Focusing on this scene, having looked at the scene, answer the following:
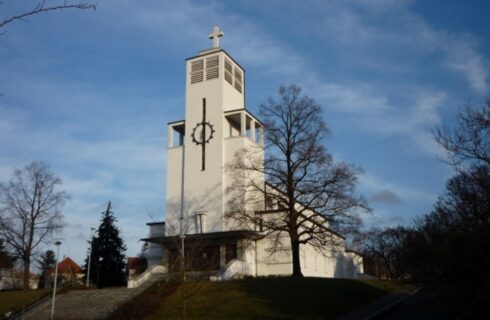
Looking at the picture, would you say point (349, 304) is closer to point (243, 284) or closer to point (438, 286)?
point (243, 284)

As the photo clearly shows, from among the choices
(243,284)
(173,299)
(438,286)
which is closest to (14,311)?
(173,299)

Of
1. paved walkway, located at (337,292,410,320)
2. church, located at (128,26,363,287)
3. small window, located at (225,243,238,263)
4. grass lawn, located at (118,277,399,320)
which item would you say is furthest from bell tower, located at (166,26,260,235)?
paved walkway, located at (337,292,410,320)

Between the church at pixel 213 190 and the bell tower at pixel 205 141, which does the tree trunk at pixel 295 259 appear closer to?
the church at pixel 213 190

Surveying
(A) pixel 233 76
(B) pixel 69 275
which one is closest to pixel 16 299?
(B) pixel 69 275

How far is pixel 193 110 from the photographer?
44.6 metres

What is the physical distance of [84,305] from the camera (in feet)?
98.6

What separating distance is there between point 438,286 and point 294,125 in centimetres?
2036

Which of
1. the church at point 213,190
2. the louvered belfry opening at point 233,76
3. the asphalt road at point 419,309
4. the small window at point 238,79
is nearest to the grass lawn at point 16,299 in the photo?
the church at point 213,190

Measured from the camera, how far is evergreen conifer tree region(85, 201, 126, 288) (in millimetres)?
48125

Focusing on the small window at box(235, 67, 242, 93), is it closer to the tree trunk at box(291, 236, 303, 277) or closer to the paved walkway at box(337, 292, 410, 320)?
the tree trunk at box(291, 236, 303, 277)

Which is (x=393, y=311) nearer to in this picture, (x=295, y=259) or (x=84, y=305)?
→ (x=295, y=259)

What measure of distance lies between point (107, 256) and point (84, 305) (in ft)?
62.9

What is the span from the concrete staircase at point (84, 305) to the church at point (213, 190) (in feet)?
17.5

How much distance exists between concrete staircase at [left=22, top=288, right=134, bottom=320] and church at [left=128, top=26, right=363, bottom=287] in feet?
17.5
